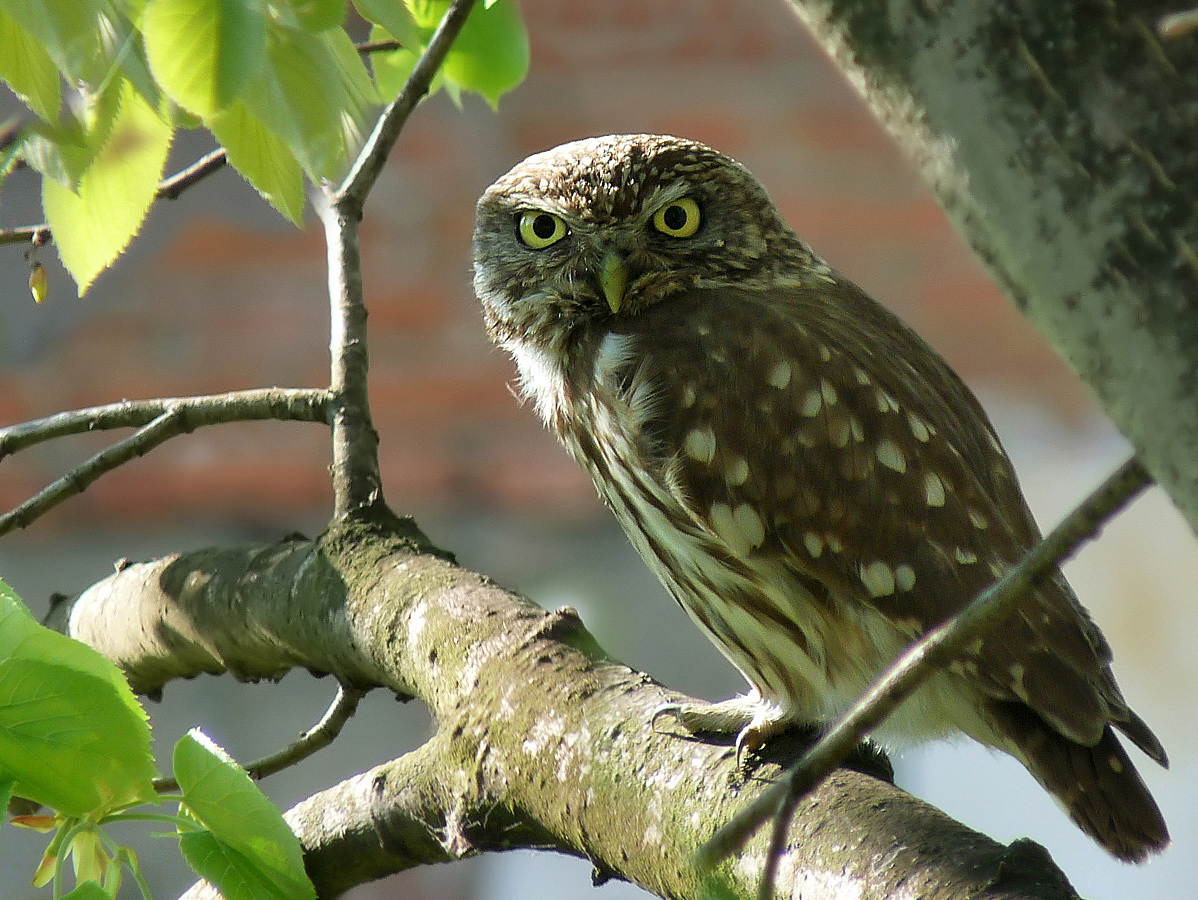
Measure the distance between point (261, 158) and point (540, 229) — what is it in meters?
0.85

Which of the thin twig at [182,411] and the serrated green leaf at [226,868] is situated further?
the thin twig at [182,411]

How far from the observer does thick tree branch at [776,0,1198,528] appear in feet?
1.52

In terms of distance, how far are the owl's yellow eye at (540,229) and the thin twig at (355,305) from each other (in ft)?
0.85

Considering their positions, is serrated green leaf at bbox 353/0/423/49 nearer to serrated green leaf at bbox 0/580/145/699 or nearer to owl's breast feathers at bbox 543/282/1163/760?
serrated green leaf at bbox 0/580/145/699

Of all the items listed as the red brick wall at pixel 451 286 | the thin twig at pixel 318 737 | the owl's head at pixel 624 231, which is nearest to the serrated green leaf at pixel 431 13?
the owl's head at pixel 624 231

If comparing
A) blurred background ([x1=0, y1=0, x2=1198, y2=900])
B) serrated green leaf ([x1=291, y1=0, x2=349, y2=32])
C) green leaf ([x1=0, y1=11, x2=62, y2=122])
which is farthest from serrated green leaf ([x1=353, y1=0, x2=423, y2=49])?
blurred background ([x1=0, y1=0, x2=1198, y2=900])

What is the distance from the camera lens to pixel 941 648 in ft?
1.86

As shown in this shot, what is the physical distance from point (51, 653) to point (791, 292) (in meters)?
1.19

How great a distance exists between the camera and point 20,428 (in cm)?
158

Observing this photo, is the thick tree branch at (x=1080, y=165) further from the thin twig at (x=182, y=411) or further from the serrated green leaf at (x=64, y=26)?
the thin twig at (x=182, y=411)

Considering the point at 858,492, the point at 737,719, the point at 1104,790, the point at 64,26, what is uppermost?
the point at 64,26

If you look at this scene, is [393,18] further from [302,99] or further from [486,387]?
[486,387]

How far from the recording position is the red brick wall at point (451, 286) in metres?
3.83

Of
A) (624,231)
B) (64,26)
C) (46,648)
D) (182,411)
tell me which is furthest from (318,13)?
(624,231)
